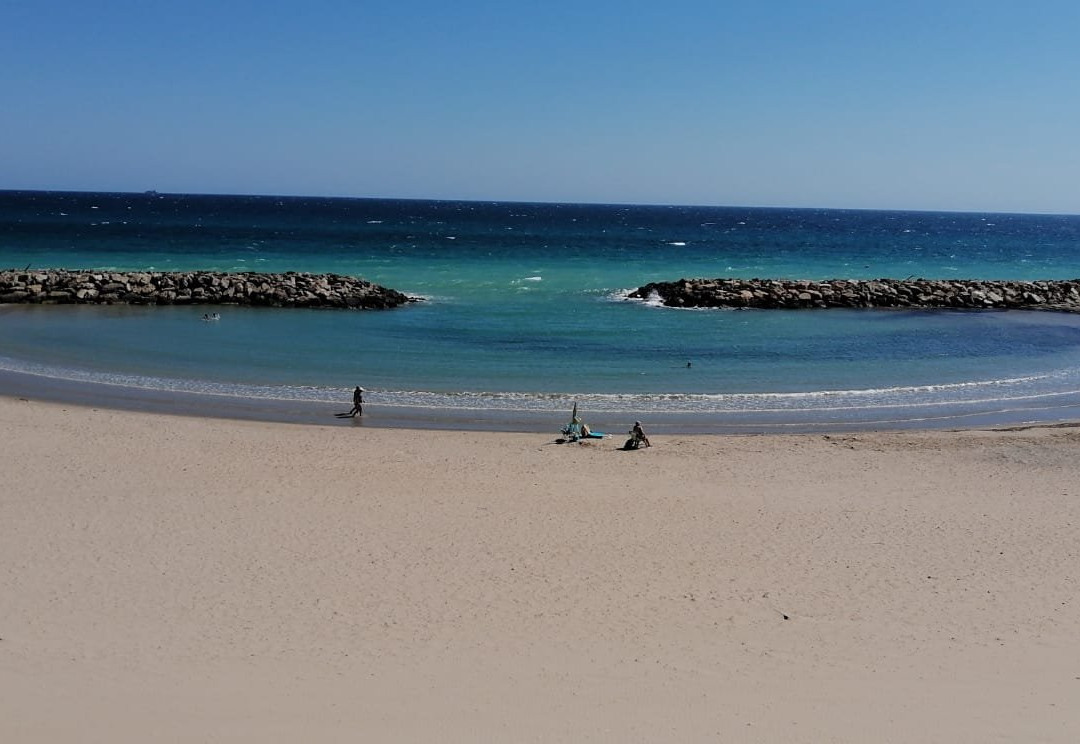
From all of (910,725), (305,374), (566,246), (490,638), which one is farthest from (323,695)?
(566,246)

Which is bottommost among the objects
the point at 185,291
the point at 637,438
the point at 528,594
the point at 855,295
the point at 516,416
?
the point at 528,594

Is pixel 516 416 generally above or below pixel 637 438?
below

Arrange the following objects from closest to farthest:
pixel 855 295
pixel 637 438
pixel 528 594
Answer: pixel 528 594 → pixel 637 438 → pixel 855 295

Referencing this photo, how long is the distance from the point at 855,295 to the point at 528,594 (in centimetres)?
4284

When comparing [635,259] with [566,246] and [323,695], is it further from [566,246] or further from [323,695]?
[323,695]

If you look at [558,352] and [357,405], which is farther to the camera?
[558,352]

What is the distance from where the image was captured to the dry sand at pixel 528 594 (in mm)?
9055

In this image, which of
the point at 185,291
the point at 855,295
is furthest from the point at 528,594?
the point at 855,295

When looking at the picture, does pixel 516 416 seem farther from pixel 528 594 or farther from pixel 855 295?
pixel 855 295

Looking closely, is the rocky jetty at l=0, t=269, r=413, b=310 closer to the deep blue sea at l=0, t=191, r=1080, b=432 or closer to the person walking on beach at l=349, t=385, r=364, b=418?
the deep blue sea at l=0, t=191, r=1080, b=432

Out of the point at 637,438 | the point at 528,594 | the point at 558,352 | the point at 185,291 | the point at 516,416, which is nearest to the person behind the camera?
the point at 528,594

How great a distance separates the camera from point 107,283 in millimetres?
46531

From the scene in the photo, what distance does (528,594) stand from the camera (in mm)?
12094

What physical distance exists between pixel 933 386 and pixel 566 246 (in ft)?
211
